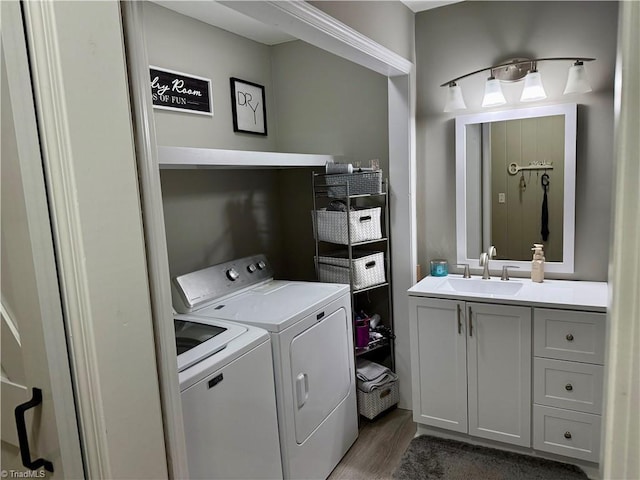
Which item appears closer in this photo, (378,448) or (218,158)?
(218,158)

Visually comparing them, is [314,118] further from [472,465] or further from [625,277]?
[625,277]

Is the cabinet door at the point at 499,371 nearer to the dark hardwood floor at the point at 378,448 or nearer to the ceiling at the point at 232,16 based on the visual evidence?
the dark hardwood floor at the point at 378,448

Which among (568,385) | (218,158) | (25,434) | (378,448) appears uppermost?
(218,158)

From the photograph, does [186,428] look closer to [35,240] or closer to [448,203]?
[35,240]

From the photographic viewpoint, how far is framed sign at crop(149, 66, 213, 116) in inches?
95.8

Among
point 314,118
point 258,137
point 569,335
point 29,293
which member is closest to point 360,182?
point 314,118

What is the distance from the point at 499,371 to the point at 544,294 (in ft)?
1.53

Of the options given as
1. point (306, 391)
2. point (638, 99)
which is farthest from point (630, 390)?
point (306, 391)

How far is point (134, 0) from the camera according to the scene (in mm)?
1119

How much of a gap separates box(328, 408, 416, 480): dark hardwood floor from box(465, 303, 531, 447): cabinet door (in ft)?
1.49

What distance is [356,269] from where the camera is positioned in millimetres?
2719

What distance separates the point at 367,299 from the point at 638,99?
2.78 metres

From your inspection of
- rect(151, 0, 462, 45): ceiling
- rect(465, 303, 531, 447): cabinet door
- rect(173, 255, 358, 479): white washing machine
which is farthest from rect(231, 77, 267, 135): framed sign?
rect(465, 303, 531, 447): cabinet door

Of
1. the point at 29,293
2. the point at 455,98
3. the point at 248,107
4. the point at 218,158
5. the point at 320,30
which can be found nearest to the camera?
the point at 29,293
